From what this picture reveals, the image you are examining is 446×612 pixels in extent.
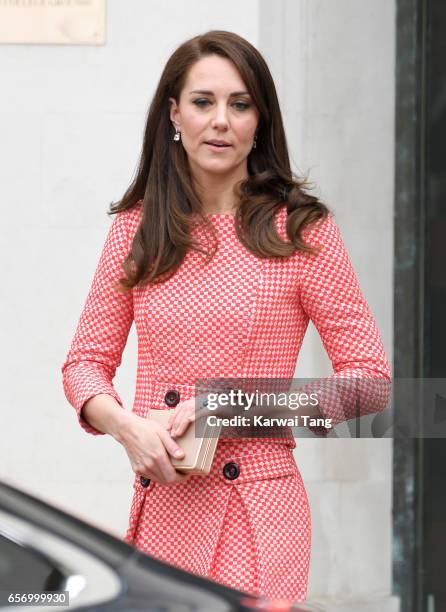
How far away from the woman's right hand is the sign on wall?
319 cm

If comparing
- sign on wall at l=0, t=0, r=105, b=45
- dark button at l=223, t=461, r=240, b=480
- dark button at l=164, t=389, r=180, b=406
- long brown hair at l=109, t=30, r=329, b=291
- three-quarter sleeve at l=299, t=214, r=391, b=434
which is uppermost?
sign on wall at l=0, t=0, r=105, b=45

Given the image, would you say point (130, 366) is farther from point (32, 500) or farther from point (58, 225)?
point (32, 500)

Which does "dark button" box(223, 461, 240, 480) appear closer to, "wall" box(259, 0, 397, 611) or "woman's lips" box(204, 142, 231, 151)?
"woman's lips" box(204, 142, 231, 151)

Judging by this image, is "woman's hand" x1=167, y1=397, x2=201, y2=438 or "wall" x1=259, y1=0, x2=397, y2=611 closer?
"woman's hand" x1=167, y1=397, x2=201, y2=438

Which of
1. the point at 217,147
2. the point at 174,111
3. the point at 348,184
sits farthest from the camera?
the point at 348,184

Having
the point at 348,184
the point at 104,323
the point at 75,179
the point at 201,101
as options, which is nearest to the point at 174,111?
the point at 201,101

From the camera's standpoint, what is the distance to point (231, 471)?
3129mm

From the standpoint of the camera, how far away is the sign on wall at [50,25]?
5938 mm

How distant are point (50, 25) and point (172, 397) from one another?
123 inches

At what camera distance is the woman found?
3.10 m

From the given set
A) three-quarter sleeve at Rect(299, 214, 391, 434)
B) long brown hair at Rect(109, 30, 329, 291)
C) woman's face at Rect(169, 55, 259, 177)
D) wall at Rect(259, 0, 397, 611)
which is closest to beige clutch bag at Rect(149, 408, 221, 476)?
three-quarter sleeve at Rect(299, 214, 391, 434)

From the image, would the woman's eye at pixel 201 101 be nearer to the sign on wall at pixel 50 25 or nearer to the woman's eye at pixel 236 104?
the woman's eye at pixel 236 104

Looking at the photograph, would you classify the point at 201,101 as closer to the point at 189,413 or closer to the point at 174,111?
the point at 174,111

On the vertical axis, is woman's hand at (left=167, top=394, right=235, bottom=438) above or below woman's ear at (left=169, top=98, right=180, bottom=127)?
below
